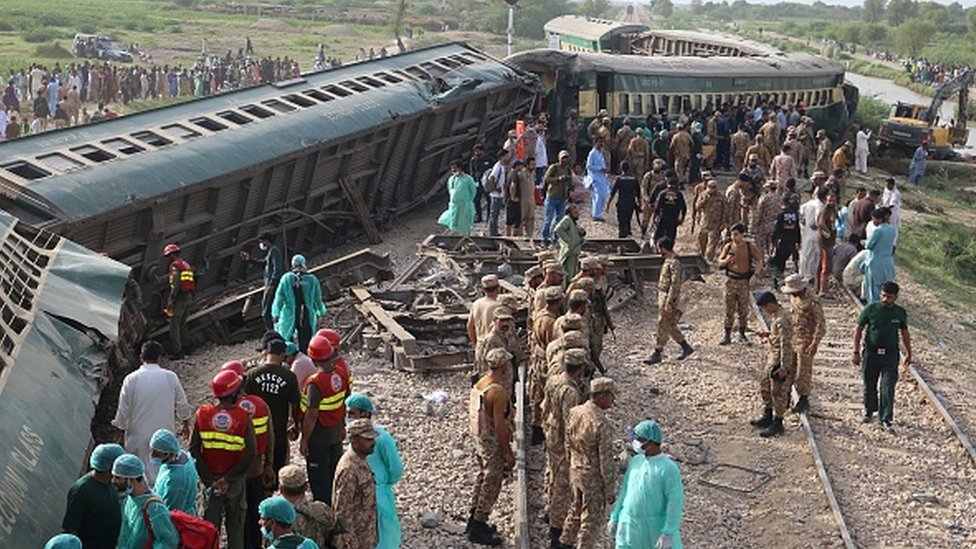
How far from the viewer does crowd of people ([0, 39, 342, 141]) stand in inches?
1108

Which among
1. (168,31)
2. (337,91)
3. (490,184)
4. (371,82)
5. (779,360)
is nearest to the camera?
(779,360)

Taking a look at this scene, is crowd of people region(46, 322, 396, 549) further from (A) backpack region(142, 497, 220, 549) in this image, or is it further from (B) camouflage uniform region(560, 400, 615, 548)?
(B) camouflage uniform region(560, 400, 615, 548)

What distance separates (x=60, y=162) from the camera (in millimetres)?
13617

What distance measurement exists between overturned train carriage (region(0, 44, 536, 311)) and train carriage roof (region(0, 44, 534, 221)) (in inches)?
0.8

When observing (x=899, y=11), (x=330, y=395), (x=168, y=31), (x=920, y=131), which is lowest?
(x=899, y=11)

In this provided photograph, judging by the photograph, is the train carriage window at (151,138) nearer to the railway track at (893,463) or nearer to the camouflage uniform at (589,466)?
the railway track at (893,463)

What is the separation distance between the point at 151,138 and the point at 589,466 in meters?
8.99

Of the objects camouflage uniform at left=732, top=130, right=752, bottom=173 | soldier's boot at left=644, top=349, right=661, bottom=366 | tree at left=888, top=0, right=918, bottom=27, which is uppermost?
camouflage uniform at left=732, top=130, right=752, bottom=173

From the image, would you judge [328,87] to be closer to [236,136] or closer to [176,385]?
[236,136]

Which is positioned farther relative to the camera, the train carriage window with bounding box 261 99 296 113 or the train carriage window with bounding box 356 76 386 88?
the train carriage window with bounding box 356 76 386 88

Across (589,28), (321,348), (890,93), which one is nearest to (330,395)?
(321,348)

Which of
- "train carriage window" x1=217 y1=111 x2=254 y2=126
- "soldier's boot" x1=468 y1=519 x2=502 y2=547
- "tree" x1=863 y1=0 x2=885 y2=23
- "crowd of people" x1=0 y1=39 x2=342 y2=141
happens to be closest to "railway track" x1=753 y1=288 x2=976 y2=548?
"soldier's boot" x1=468 y1=519 x2=502 y2=547

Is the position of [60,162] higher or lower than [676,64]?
higher

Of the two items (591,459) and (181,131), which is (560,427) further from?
(181,131)
